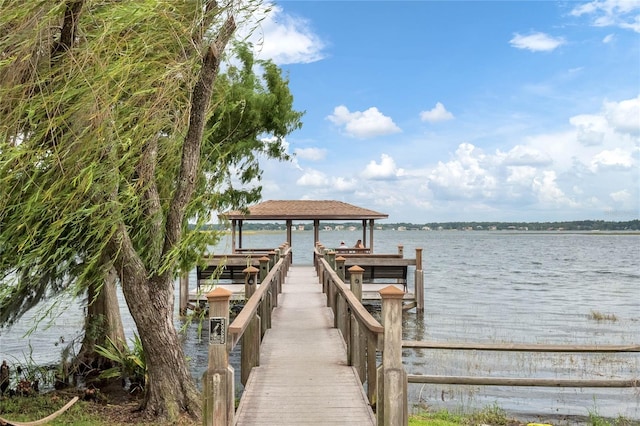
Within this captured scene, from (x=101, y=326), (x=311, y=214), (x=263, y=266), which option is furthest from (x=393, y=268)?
(x=101, y=326)

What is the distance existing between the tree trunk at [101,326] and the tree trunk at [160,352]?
2.89 m

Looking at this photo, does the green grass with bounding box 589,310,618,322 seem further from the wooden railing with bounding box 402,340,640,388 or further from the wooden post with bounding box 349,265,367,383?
the wooden post with bounding box 349,265,367,383

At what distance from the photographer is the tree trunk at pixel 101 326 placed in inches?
376

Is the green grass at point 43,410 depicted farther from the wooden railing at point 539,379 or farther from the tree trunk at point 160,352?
the wooden railing at point 539,379

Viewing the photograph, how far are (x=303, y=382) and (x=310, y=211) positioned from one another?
17618 mm

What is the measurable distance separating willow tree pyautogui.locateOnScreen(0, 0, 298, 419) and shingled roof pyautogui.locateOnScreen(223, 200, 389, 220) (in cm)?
1451

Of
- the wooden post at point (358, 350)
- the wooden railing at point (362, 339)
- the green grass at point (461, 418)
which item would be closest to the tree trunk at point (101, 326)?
the wooden railing at point (362, 339)

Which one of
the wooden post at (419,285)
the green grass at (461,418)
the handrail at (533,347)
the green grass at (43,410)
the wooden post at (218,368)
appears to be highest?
the wooden post at (218,368)

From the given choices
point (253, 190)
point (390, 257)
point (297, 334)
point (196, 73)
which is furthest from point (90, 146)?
point (390, 257)

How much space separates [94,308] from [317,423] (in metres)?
6.28

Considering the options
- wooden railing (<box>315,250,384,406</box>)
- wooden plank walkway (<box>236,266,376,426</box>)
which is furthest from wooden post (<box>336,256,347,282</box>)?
wooden railing (<box>315,250,384,406</box>)

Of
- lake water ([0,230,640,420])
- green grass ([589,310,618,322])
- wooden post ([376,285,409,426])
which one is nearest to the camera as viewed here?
wooden post ([376,285,409,426])

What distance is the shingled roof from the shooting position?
22.8m

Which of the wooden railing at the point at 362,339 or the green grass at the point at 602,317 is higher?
the wooden railing at the point at 362,339
